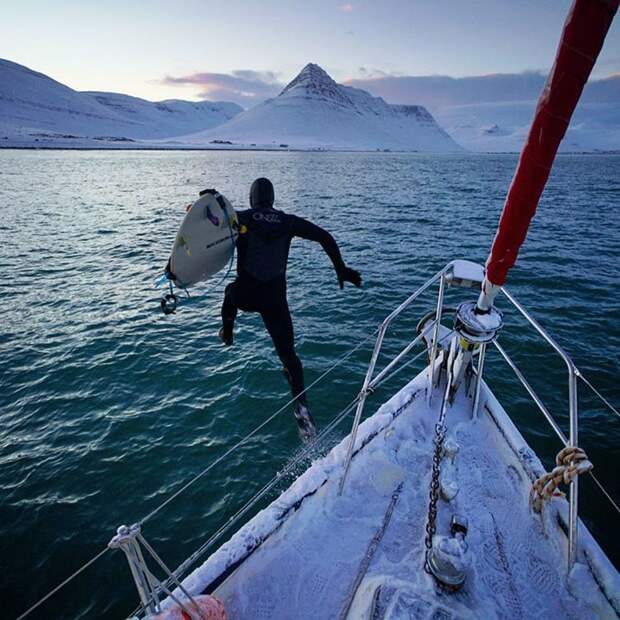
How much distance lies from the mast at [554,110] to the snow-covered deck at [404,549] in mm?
2555

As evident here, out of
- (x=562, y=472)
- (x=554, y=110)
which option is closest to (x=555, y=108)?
(x=554, y=110)

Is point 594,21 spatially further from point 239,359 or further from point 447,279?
point 239,359

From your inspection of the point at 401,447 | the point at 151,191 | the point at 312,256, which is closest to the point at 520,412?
the point at 401,447

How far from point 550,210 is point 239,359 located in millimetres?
32365

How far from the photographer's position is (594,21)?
6.74ft

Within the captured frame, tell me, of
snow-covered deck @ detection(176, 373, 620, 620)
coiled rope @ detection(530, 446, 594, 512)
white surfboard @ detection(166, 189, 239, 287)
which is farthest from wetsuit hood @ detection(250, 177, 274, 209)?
coiled rope @ detection(530, 446, 594, 512)

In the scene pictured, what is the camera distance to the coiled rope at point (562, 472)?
3.03 metres

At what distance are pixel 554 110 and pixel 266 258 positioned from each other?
12.8 ft

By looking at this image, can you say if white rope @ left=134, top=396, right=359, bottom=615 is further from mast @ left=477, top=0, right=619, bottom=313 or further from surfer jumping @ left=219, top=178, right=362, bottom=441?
mast @ left=477, top=0, right=619, bottom=313

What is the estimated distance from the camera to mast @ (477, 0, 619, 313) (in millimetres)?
2068

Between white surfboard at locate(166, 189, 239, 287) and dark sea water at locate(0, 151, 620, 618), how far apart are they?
385cm

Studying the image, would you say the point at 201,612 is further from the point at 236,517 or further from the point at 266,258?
the point at 266,258

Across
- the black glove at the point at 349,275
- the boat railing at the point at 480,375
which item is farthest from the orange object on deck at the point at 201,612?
the black glove at the point at 349,275

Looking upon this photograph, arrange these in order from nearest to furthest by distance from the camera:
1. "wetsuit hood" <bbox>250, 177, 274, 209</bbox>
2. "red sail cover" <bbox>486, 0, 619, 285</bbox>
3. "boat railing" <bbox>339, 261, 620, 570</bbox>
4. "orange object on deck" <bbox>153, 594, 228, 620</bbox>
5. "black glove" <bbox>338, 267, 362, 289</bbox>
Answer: "red sail cover" <bbox>486, 0, 619, 285</bbox> < "orange object on deck" <bbox>153, 594, 228, 620</bbox> < "boat railing" <bbox>339, 261, 620, 570</bbox> < "wetsuit hood" <bbox>250, 177, 274, 209</bbox> < "black glove" <bbox>338, 267, 362, 289</bbox>
